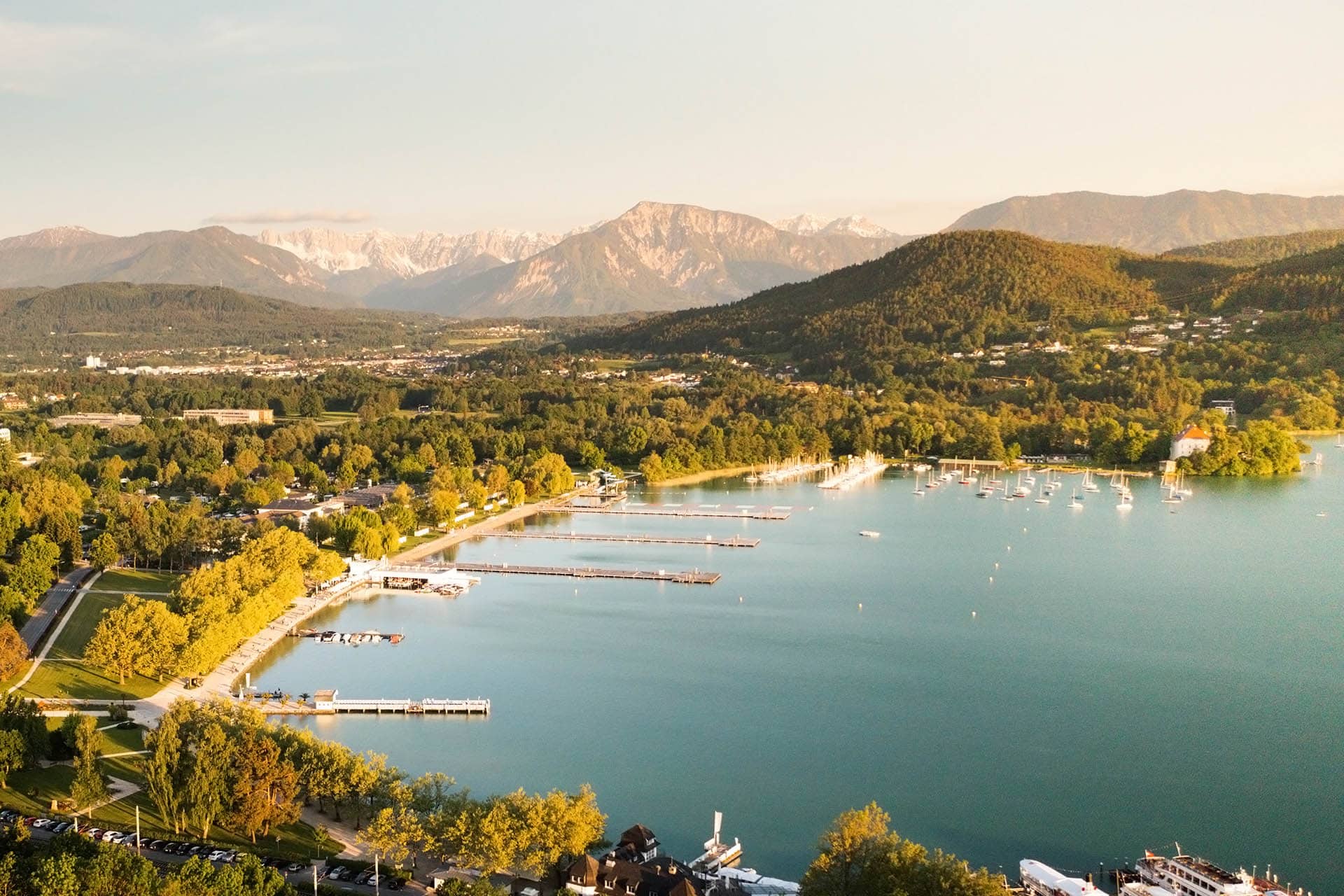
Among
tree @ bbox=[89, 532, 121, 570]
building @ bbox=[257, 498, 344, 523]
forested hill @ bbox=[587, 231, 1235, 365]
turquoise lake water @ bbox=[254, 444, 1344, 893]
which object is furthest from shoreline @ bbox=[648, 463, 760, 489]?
tree @ bbox=[89, 532, 121, 570]

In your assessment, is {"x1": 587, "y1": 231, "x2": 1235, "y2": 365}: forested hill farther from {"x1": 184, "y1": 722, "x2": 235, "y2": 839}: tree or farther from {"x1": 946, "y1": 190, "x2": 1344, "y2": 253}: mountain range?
{"x1": 946, "y1": 190, "x2": 1344, "y2": 253}: mountain range

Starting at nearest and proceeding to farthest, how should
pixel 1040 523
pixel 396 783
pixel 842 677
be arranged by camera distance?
pixel 396 783, pixel 842 677, pixel 1040 523

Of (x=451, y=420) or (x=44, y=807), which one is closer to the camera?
(x=44, y=807)

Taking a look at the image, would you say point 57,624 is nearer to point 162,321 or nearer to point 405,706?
point 405,706

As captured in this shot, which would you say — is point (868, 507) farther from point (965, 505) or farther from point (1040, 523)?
point (1040, 523)

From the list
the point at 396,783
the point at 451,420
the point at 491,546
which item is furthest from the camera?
the point at 451,420

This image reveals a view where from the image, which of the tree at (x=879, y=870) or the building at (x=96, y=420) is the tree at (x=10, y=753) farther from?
the building at (x=96, y=420)

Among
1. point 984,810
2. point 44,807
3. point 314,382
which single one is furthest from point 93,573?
point 314,382

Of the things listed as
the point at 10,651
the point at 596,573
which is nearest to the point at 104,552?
the point at 10,651

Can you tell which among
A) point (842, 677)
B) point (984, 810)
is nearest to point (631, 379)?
point (842, 677)
